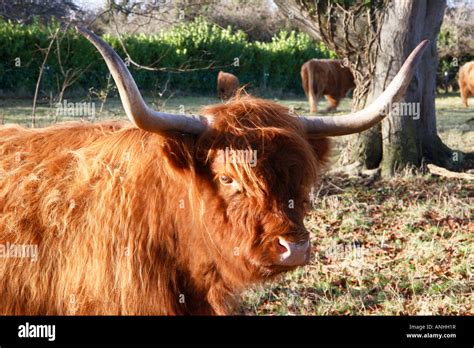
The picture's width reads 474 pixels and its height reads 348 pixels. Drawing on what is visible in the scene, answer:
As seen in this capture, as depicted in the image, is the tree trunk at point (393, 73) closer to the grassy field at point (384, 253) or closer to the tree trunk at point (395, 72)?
the tree trunk at point (395, 72)

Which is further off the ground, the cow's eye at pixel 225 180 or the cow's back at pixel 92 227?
the cow's eye at pixel 225 180

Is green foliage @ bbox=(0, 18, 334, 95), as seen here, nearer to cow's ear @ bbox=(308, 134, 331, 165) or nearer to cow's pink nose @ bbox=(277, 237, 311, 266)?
cow's ear @ bbox=(308, 134, 331, 165)

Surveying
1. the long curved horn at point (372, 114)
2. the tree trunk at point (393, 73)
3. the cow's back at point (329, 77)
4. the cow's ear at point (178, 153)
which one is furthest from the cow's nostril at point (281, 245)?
the cow's back at point (329, 77)

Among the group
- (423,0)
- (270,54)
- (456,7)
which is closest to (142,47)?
(270,54)


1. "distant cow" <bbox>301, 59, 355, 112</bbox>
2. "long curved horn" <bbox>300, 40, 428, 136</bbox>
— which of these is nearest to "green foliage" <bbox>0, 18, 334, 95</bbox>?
"distant cow" <bbox>301, 59, 355, 112</bbox>

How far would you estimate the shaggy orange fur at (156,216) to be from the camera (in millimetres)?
3068

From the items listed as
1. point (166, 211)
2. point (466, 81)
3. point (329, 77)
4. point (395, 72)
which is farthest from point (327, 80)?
point (166, 211)

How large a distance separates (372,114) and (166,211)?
3.98ft

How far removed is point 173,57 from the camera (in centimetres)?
2750

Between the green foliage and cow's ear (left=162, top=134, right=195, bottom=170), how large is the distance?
16400 millimetres

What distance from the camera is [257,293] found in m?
4.73

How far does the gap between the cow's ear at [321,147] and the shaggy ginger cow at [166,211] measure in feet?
0.34

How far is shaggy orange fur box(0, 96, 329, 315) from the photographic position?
3.07 m
